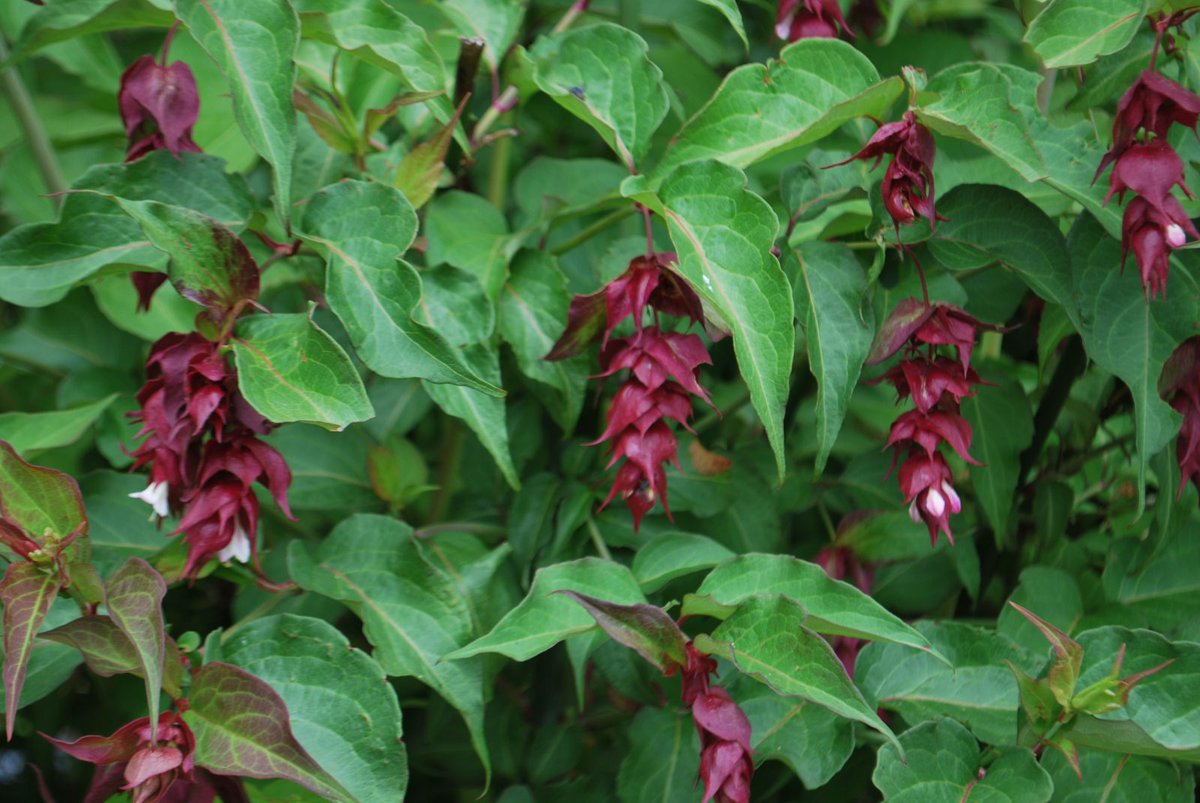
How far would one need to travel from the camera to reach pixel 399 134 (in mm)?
1229

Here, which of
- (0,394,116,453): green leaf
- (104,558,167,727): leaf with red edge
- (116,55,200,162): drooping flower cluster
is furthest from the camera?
(0,394,116,453): green leaf

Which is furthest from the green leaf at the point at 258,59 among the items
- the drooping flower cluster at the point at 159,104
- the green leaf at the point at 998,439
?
the green leaf at the point at 998,439

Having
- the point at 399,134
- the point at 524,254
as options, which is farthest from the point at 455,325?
the point at 399,134

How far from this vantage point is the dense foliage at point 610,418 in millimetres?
784

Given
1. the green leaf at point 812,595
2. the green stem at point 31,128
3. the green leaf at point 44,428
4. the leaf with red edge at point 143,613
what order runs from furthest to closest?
the green stem at point 31,128, the green leaf at point 44,428, the green leaf at point 812,595, the leaf with red edge at point 143,613

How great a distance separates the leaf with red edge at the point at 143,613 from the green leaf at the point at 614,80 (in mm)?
458

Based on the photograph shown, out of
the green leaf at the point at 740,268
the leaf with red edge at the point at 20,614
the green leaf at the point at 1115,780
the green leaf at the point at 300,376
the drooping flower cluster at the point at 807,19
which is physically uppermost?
the drooping flower cluster at the point at 807,19

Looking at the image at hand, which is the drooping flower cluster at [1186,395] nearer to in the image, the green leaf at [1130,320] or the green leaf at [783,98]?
the green leaf at [1130,320]

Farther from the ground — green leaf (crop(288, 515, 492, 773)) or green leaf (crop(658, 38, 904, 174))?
green leaf (crop(658, 38, 904, 174))

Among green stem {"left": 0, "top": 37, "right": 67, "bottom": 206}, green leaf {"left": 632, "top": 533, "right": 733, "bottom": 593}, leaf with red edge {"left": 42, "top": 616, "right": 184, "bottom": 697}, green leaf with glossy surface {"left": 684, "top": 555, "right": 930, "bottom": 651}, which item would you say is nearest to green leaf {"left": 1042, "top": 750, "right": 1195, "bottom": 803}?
green leaf with glossy surface {"left": 684, "top": 555, "right": 930, "bottom": 651}

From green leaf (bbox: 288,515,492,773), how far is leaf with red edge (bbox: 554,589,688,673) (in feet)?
0.52

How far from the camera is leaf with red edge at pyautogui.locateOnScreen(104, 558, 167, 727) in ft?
2.28

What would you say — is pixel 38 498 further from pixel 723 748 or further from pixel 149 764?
pixel 723 748

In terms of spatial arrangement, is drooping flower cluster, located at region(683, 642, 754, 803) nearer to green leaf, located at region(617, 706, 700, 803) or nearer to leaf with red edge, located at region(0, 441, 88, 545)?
green leaf, located at region(617, 706, 700, 803)
